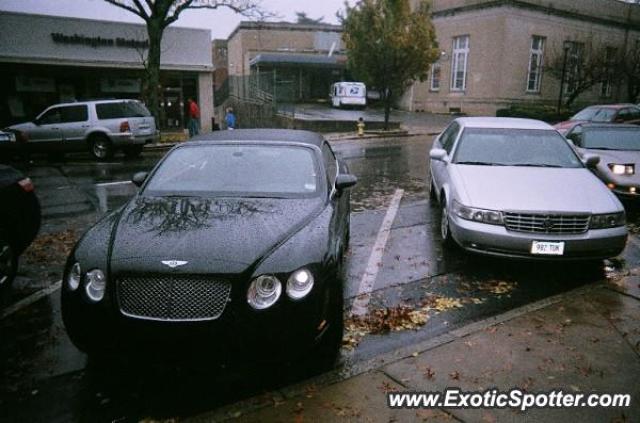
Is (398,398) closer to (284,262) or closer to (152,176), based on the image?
(284,262)

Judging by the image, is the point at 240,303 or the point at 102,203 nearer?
the point at 240,303

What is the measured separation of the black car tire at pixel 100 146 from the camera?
53.7ft

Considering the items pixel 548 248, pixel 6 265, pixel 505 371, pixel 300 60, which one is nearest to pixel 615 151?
pixel 548 248

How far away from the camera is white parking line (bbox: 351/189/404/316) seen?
195 inches

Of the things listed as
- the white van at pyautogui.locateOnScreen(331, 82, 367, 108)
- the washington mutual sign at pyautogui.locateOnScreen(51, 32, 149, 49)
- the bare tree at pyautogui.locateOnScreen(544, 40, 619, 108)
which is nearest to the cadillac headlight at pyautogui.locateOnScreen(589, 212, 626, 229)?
the washington mutual sign at pyautogui.locateOnScreen(51, 32, 149, 49)

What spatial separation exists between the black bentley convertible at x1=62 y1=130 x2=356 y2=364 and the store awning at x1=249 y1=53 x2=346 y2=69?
42318mm

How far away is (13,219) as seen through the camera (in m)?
5.11

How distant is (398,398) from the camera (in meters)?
3.38

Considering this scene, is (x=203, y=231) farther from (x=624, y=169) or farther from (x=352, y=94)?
(x=352, y=94)

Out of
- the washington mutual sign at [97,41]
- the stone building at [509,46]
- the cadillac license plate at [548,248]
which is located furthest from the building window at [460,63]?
the cadillac license plate at [548,248]

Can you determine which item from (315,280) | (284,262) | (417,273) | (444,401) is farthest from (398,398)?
(417,273)

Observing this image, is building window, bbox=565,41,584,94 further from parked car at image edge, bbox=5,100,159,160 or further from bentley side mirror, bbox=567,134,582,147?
parked car at image edge, bbox=5,100,159,160

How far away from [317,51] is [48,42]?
100 feet

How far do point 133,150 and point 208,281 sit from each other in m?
15.3
